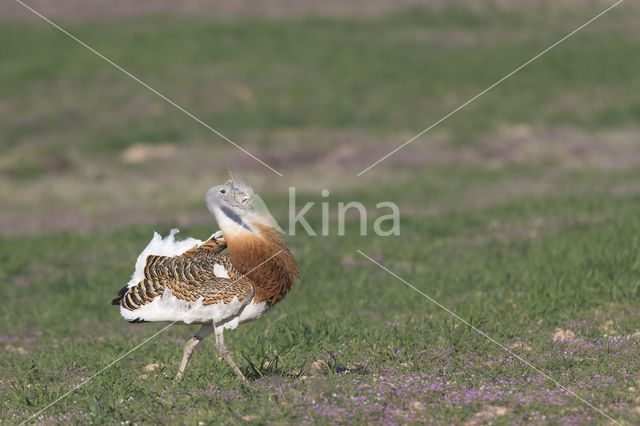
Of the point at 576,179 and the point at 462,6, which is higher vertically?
the point at 462,6

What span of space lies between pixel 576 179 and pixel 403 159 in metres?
6.47

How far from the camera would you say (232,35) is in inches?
1727

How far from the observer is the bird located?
25.3 feet

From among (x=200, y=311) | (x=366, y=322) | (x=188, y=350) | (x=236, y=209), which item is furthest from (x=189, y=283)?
(x=366, y=322)

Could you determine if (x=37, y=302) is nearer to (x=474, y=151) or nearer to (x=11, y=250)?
(x=11, y=250)

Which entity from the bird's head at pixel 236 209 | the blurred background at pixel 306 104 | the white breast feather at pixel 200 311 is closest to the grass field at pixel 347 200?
the blurred background at pixel 306 104

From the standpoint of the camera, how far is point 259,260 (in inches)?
309

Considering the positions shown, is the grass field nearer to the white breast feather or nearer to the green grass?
the green grass

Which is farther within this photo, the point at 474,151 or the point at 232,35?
the point at 232,35

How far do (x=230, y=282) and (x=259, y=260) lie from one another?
350 mm

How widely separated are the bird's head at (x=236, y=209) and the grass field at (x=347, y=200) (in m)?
1.44

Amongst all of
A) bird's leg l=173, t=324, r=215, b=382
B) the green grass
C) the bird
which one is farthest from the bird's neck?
the green grass

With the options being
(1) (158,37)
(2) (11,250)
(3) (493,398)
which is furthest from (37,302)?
(1) (158,37)

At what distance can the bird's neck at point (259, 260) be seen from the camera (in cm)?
782
